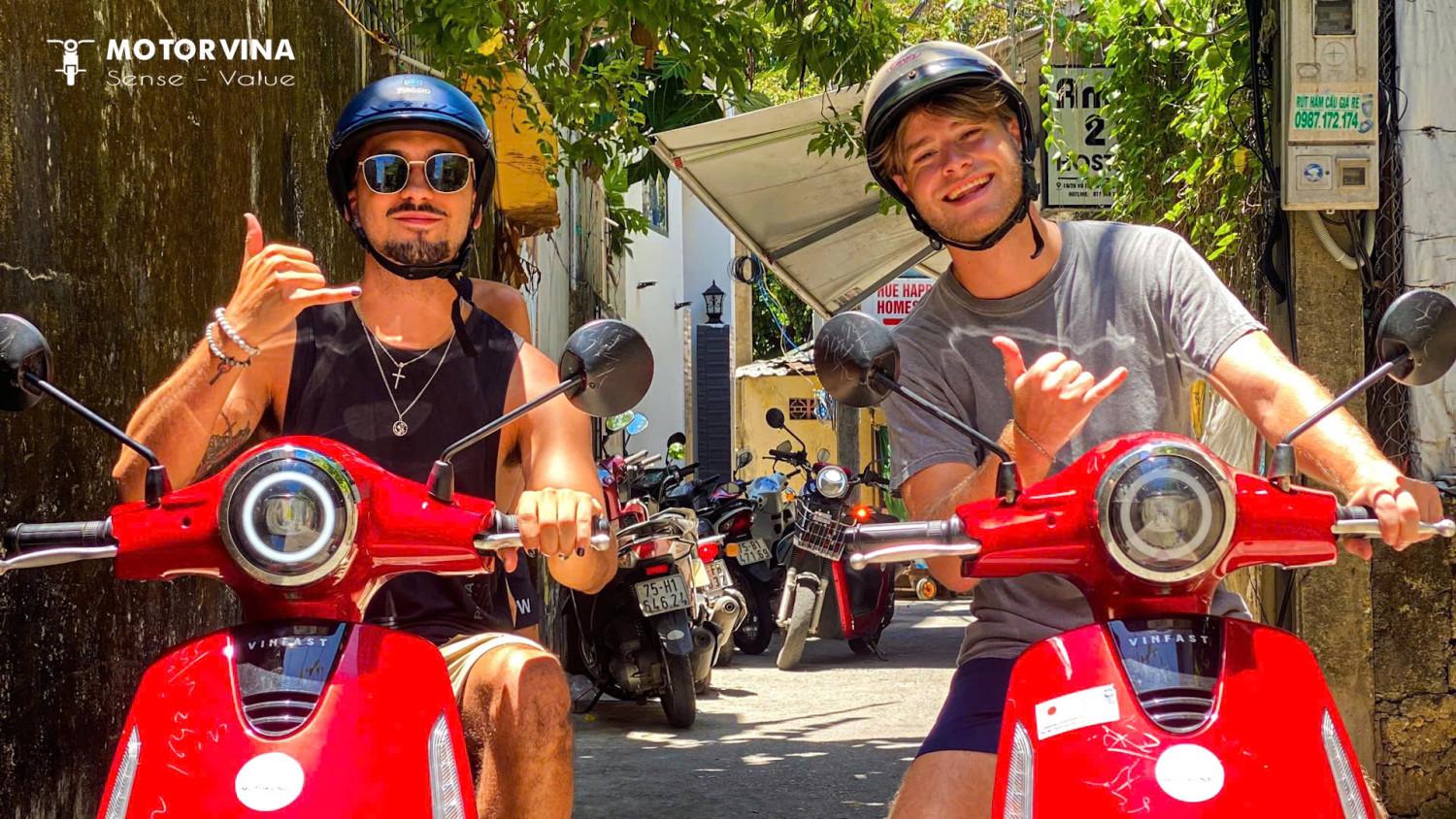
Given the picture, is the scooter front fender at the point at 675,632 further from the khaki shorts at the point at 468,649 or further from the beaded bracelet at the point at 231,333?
the beaded bracelet at the point at 231,333

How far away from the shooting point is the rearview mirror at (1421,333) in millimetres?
2320

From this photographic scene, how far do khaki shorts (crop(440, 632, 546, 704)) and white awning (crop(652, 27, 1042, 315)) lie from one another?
214 inches

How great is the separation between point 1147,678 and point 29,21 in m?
2.76

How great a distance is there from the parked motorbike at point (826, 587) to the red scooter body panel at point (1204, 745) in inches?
325

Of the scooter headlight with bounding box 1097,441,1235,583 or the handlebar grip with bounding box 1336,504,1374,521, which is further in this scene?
the handlebar grip with bounding box 1336,504,1374,521

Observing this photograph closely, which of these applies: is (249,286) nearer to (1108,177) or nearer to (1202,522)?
(1202,522)

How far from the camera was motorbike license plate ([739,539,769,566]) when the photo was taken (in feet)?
39.2

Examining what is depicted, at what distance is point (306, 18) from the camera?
18.7ft

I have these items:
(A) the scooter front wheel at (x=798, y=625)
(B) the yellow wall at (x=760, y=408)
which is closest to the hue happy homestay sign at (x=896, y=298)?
(B) the yellow wall at (x=760, y=408)

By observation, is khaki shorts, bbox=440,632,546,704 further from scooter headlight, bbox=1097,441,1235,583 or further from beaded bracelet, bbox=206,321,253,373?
scooter headlight, bbox=1097,441,1235,583

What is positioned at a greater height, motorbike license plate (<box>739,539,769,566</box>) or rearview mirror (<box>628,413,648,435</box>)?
rearview mirror (<box>628,413,648,435</box>)

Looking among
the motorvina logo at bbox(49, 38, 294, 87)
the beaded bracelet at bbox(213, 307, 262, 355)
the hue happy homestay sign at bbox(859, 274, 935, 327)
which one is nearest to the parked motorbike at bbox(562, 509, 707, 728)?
the motorvina logo at bbox(49, 38, 294, 87)

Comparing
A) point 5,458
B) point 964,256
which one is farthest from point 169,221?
point 964,256

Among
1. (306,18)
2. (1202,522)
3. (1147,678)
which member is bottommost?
(1147,678)
